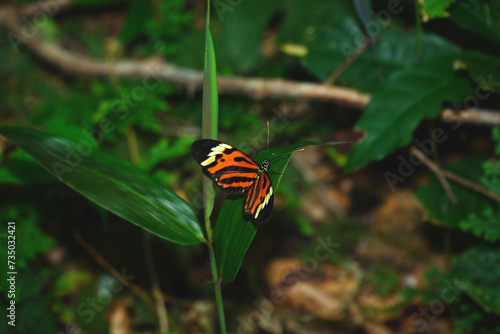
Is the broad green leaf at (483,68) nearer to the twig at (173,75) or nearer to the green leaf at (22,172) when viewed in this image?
the twig at (173,75)

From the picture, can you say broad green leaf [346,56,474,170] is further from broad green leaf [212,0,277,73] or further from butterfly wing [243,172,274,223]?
broad green leaf [212,0,277,73]

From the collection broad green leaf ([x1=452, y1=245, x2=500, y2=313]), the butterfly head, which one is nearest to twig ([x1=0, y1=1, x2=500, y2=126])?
broad green leaf ([x1=452, y1=245, x2=500, y2=313])

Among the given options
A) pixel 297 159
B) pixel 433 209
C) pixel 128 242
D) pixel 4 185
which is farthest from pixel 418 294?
pixel 4 185

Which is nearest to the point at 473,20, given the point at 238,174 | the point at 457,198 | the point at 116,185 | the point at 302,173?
the point at 457,198

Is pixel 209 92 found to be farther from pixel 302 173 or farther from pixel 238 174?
pixel 302 173

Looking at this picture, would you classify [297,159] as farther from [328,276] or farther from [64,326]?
[64,326]

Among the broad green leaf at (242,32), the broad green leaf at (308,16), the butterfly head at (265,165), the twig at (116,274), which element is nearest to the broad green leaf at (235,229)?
the butterfly head at (265,165)
